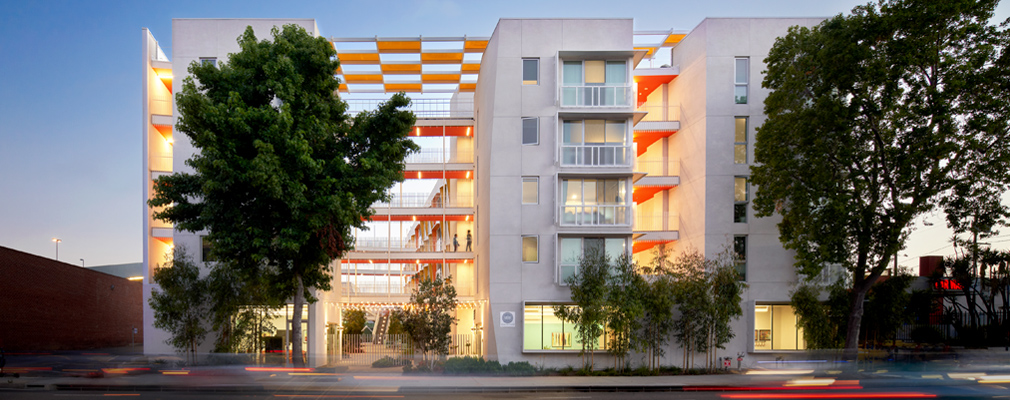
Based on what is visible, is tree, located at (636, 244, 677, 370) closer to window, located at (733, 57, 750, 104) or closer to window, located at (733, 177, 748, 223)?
window, located at (733, 177, 748, 223)

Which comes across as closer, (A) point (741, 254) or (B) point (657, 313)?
(B) point (657, 313)

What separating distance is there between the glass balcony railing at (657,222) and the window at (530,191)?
7.63 m

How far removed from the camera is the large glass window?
2812 centimetres

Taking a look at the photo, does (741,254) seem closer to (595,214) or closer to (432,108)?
(595,214)

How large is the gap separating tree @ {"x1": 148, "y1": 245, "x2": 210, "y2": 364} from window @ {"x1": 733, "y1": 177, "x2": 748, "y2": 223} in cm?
2438

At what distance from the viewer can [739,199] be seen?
95.8 feet

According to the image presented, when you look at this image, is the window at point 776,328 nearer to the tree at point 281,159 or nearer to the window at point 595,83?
the window at point 595,83

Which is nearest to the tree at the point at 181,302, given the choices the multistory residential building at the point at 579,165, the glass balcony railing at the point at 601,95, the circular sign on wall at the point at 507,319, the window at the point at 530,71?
the multistory residential building at the point at 579,165

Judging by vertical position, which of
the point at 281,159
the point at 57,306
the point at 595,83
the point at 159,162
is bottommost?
the point at 57,306

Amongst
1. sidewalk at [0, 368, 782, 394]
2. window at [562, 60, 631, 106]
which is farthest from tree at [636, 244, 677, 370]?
window at [562, 60, 631, 106]

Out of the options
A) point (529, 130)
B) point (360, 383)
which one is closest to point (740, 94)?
point (529, 130)

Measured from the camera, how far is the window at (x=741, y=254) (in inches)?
1138

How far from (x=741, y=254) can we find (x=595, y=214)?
701 cm

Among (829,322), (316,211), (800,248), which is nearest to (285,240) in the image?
(316,211)
